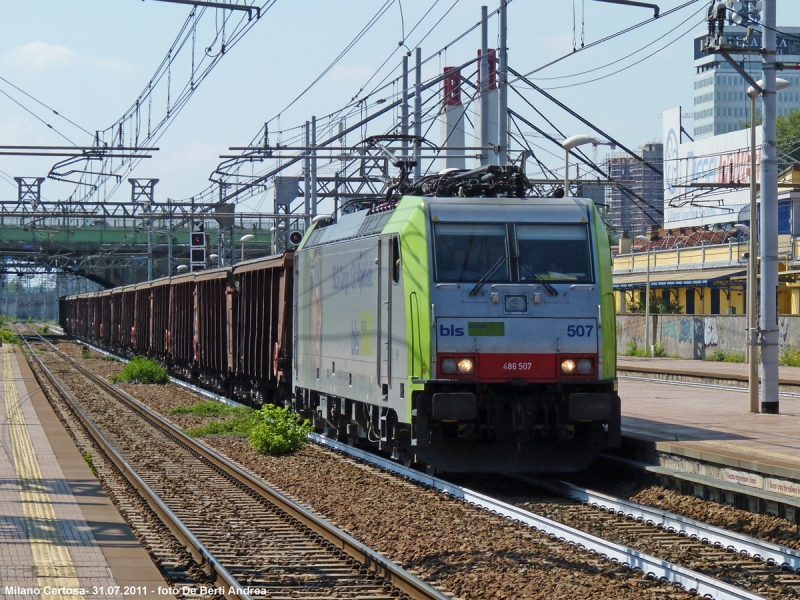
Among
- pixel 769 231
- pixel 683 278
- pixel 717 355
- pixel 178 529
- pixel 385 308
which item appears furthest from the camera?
pixel 683 278

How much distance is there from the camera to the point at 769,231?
1791 cm

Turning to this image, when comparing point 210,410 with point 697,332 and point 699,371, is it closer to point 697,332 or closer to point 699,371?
point 699,371

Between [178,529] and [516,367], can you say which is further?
[516,367]

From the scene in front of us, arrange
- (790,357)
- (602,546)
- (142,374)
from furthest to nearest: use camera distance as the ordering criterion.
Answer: (790,357), (142,374), (602,546)

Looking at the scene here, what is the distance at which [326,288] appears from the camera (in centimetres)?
1719

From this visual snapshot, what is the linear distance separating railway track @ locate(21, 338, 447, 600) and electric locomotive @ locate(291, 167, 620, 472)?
6.72ft

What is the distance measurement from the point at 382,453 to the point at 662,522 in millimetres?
6324

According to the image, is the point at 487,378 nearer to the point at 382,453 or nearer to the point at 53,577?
the point at 382,453

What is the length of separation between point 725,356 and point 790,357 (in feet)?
9.45

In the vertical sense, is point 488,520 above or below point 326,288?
below

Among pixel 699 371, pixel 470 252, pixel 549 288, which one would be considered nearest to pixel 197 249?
pixel 699 371

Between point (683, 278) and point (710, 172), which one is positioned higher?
point (710, 172)

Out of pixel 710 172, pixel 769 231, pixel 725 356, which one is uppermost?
pixel 710 172

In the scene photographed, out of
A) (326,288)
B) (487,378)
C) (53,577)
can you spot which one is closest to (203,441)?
(326,288)
